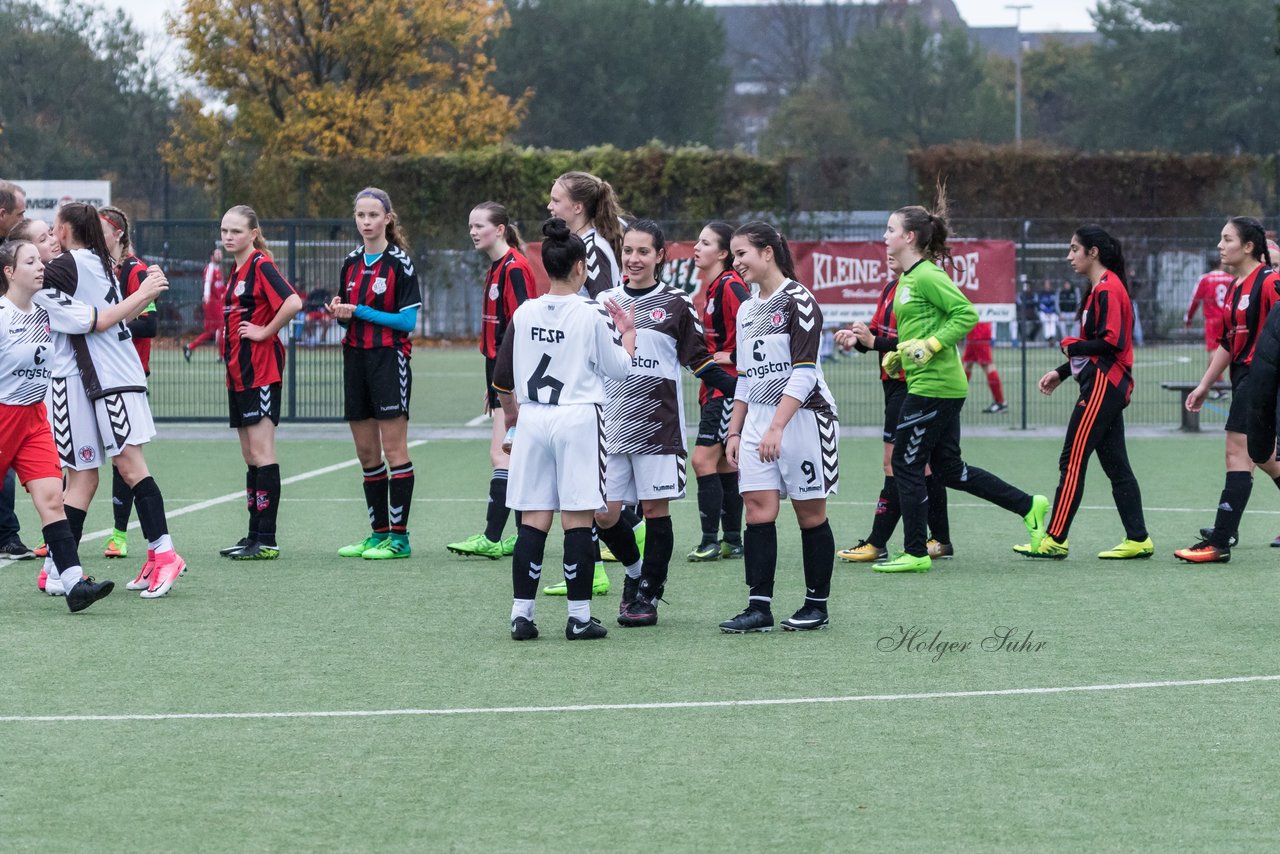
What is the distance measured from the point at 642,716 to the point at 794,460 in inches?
67.0

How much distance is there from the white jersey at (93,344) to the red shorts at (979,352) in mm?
12343

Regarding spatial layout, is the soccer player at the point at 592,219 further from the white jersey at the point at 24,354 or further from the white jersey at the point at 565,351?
the white jersey at the point at 24,354

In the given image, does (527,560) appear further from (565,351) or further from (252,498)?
(252,498)

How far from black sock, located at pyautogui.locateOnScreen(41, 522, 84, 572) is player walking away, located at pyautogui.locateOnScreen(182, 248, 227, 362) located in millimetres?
10631

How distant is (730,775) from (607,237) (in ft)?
11.5

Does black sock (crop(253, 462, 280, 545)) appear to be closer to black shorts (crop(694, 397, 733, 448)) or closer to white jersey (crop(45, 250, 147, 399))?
white jersey (crop(45, 250, 147, 399))

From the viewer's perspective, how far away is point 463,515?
39.7 feet

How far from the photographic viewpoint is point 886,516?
9773 mm

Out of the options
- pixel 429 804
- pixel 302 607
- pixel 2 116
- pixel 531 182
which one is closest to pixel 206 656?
pixel 302 607

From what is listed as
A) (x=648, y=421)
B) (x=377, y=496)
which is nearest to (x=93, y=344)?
(x=377, y=496)

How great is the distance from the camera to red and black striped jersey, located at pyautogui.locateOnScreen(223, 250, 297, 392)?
9.62 meters

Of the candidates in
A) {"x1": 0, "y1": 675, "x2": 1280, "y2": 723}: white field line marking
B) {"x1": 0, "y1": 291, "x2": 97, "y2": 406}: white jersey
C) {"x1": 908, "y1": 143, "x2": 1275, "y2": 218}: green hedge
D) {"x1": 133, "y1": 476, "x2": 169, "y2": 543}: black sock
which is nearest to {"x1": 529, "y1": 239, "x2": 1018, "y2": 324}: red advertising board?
Answer: {"x1": 133, "y1": 476, "x2": 169, "y2": 543}: black sock

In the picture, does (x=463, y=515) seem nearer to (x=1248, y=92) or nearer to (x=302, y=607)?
(x=302, y=607)

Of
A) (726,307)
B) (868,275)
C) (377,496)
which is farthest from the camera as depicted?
(868,275)
